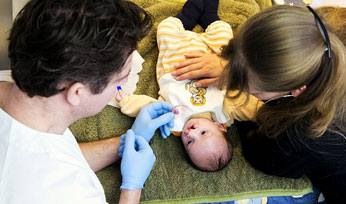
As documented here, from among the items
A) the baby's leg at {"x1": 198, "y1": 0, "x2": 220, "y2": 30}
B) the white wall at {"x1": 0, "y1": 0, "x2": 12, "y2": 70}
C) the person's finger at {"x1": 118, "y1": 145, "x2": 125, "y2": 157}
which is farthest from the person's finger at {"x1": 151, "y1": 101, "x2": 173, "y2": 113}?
the white wall at {"x1": 0, "y1": 0, "x2": 12, "y2": 70}

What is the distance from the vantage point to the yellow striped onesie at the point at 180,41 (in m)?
1.54

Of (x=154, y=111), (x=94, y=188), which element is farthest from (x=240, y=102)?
(x=94, y=188)

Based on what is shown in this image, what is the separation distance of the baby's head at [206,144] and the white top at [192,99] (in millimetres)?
40

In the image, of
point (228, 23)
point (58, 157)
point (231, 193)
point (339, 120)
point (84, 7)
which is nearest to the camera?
point (84, 7)

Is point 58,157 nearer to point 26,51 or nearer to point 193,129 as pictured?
point 26,51

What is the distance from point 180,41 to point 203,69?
211 mm

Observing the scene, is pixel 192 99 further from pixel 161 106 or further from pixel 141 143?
pixel 141 143

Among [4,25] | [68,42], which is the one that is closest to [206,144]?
[68,42]

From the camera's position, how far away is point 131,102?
1526 mm

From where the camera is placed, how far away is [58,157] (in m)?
0.96

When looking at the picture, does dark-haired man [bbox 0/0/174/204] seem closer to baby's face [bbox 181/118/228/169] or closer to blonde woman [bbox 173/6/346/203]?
blonde woman [bbox 173/6/346/203]

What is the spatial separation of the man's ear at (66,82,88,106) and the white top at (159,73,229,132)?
2.00 ft

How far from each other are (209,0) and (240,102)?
64 cm

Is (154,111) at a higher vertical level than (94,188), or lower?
lower
